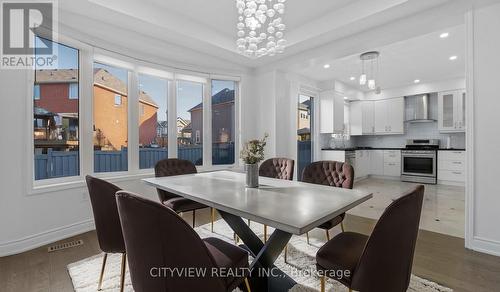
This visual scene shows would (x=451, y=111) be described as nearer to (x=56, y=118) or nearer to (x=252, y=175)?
(x=252, y=175)

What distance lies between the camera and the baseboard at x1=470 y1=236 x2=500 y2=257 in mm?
2207

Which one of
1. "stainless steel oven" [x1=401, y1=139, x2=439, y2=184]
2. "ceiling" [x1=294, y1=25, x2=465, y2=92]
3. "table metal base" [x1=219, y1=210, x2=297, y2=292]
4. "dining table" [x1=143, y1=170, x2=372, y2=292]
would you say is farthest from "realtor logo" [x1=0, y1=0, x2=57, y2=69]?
"stainless steel oven" [x1=401, y1=139, x2=439, y2=184]

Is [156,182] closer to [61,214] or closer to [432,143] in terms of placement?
[61,214]

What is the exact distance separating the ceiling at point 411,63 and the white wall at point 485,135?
111 centimetres

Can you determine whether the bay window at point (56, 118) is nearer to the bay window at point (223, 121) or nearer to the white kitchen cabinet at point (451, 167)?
the bay window at point (223, 121)

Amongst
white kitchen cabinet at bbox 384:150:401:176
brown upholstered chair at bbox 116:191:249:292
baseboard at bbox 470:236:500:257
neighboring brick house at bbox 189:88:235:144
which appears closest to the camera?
brown upholstered chair at bbox 116:191:249:292

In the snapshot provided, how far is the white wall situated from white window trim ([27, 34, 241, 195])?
11.6 feet

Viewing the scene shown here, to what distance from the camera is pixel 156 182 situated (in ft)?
7.06

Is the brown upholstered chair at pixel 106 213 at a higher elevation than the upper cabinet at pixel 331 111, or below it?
below

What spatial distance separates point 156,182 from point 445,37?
178 inches

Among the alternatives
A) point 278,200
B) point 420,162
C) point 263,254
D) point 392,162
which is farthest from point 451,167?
point 263,254

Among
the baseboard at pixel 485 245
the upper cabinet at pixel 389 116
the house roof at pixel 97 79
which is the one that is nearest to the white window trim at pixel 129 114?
the house roof at pixel 97 79

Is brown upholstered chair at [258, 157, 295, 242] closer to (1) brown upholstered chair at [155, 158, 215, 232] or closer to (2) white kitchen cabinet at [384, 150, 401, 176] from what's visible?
(1) brown upholstered chair at [155, 158, 215, 232]

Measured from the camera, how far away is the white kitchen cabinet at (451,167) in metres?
5.43
